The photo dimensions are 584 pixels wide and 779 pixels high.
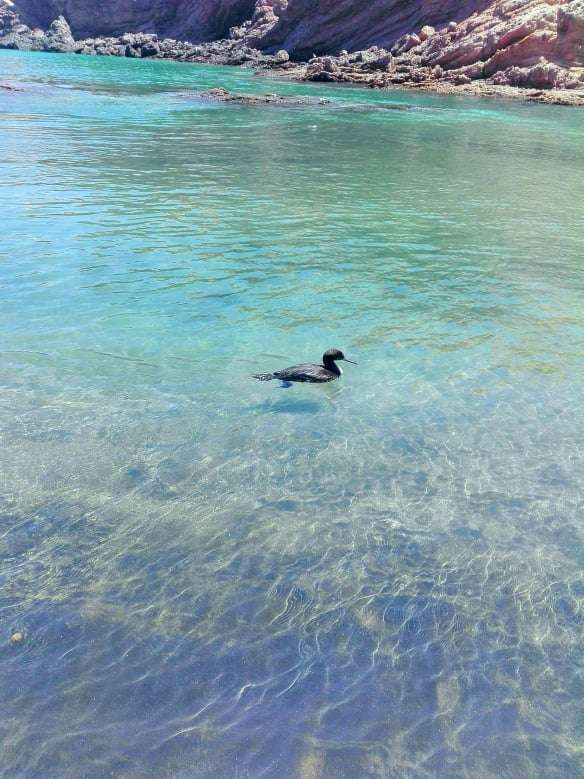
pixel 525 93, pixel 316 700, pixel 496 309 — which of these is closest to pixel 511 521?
pixel 316 700

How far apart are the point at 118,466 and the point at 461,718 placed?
3.87 metres

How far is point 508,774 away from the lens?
392 centimetres

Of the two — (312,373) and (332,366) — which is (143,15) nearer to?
(332,366)

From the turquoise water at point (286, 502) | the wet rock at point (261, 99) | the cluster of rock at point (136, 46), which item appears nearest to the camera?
the turquoise water at point (286, 502)

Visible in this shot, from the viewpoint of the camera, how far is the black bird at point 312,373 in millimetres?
7969

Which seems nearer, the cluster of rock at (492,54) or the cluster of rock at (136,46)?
the cluster of rock at (492,54)

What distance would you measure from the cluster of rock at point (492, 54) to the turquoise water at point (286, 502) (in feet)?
166

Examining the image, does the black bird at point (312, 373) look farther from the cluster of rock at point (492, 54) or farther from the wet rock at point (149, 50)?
the wet rock at point (149, 50)

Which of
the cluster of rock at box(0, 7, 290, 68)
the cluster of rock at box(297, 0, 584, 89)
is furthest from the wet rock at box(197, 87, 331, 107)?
the cluster of rock at box(0, 7, 290, 68)

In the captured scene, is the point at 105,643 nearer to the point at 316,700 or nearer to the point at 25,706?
the point at 25,706

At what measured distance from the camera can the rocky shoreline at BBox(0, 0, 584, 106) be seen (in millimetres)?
55219

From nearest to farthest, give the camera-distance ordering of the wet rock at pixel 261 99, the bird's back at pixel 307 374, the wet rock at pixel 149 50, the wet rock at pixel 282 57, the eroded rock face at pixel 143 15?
the bird's back at pixel 307 374 < the wet rock at pixel 261 99 < the wet rock at pixel 282 57 < the wet rock at pixel 149 50 < the eroded rock face at pixel 143 15

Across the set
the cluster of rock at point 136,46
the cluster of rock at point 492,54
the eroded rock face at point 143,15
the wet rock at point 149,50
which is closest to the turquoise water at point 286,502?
the cluster of rock at point 492,54

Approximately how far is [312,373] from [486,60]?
2504 inches
